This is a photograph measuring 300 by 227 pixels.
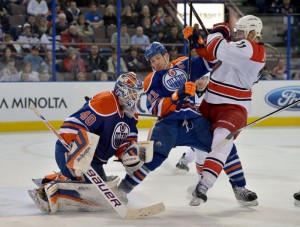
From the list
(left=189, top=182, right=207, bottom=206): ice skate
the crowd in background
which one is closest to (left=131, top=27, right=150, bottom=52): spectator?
the crowd in background

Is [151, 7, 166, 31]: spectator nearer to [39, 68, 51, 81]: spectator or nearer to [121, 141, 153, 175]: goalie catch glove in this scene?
[39, 68, 51, 81]: spectator

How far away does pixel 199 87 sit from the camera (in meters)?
4.83

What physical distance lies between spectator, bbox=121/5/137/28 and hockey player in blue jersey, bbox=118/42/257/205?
5.11 meters

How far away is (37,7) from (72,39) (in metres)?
0.61

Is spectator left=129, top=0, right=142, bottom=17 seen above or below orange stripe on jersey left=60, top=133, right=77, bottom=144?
above

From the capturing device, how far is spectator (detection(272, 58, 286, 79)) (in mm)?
10172

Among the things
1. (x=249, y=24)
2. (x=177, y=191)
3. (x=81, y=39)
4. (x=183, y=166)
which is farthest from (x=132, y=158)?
(x=81, y=39)

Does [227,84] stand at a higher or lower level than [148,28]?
higher

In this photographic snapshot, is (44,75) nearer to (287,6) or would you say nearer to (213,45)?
(213,45)

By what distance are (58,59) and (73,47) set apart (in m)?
0.25

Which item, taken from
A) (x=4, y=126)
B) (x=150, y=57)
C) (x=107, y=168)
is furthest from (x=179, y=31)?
(x=150, y=57)

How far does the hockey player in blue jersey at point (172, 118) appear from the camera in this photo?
470 cm

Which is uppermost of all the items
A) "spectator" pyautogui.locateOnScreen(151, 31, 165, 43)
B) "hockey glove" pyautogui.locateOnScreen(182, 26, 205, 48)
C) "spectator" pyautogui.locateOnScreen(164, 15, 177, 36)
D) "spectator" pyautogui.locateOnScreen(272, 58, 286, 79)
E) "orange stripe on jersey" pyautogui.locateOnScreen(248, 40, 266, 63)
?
"hockey glove" pyautogui.locateOnScreen(182, 26, 205, 48)

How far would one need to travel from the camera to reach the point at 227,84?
4809 mm
